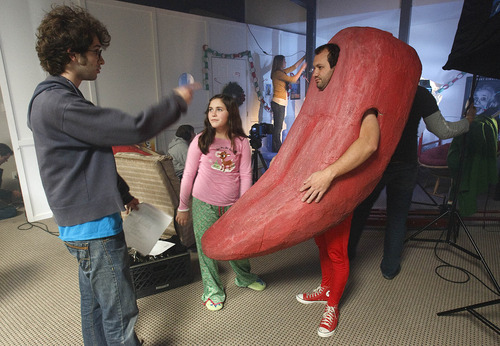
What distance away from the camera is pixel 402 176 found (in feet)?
6.42

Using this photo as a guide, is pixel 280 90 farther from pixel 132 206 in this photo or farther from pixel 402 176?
pixel 132 206

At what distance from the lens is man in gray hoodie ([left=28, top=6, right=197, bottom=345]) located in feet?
2.88

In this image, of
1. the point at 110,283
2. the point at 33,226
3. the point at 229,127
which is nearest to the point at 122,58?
the point at 33,226

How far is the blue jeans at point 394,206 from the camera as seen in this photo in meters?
1.94

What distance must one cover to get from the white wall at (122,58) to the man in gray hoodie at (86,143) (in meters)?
2.59

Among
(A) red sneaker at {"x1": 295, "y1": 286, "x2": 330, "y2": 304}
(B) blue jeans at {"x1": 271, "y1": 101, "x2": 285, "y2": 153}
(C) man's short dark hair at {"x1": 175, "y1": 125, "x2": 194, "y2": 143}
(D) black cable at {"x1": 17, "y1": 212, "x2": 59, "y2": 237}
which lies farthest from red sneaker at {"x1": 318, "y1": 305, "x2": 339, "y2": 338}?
(B) blue jeans at {"x1": 271, "y1": 101, "x2": 285, "y2": 153}

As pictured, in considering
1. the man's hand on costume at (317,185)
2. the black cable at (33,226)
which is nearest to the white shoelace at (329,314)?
the man's hand on costume at (317,185)

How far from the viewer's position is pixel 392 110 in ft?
4.29

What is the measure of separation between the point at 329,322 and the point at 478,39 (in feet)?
4.98

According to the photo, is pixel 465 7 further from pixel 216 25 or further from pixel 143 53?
pixel 216 25

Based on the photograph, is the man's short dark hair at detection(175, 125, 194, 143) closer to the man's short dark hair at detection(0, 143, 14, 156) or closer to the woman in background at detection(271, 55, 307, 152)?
the man's short dark hair at detection(0, 143, 14, 156)

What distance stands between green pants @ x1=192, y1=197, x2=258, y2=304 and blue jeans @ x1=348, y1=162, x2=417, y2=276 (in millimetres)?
827

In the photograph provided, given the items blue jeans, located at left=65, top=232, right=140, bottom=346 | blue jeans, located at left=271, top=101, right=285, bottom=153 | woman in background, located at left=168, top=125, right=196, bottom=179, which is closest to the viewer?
blue jeans, located at left=65, top=232, right=140, bottom=346

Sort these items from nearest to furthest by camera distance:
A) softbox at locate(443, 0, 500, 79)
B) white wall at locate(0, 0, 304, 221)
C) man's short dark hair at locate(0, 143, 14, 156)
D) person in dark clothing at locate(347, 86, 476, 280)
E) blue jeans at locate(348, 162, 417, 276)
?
softbox at locate(443, 0, 500, 79), person in dark clothing at locate(347, 86, 476, 280), blue jeans at locate(348, 162, 417, 276), white wall at locate(0, 0, 304, 221), man's short dark hair at locate(0, 143, 14, 156)
